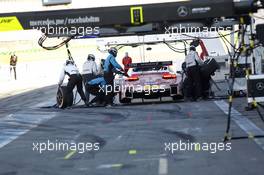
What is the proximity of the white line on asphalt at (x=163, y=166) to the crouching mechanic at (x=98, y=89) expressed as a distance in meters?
9.79

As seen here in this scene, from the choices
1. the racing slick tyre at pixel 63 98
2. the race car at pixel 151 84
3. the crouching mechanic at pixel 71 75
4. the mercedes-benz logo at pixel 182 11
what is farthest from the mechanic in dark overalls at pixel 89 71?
the mercedes-benz logo at pixel 182 11

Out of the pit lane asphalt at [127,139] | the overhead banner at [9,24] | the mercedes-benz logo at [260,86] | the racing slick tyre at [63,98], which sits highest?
the overhead banner at [9,24]

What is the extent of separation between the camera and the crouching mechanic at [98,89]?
774 inches

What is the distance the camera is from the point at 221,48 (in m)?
28.9

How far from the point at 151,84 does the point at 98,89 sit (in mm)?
1851

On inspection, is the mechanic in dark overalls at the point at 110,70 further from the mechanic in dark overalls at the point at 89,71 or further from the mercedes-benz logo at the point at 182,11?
the mercedes-benz logo at the point at 182,11

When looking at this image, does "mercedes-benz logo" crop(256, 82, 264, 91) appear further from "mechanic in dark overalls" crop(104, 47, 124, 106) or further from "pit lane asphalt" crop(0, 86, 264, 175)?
"mechanic in dark overalls" crop(104, 47, 124, 106)

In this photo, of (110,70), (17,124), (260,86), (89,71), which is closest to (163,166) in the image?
(260,86)

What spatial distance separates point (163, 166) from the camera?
9375 mm

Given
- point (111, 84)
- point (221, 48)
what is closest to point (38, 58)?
point (221, 48)

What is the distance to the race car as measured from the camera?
1900cm

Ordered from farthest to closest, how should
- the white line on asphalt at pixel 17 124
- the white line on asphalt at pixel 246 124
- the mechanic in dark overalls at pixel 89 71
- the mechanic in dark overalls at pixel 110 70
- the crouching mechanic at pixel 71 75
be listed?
the mechanic in dark overalls at pixel 89 71 < the crouching mechanic at pixel 71 75 < the mechanic in dark overalls at pixel 110 70 < the white line on asphalt at pixel 17 124 < the white line on asphalt at pixel 246 124

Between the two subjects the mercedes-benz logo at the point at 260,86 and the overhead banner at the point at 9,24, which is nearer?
the overhead banner at the point at 9,24

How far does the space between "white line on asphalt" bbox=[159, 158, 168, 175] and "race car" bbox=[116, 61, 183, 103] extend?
9094 mm
